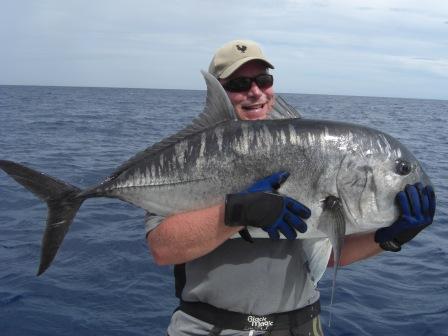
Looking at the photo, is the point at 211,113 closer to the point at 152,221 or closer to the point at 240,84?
the point at 240,84

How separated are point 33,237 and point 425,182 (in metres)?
6.98

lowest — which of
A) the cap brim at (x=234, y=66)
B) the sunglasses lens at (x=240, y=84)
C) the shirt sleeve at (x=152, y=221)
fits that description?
the shirt sleeve at (x=152, y=221)

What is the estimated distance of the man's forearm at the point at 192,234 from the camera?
3.09 m

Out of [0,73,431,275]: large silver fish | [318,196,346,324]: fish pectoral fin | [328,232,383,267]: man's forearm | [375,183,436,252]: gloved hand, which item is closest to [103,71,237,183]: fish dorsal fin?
[0,73,431,275]: large silver fish

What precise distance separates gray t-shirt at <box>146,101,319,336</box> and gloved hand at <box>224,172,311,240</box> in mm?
285

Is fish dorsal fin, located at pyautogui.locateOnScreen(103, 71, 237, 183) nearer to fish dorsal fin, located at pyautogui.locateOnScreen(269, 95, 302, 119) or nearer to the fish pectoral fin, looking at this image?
fish dorsal fin, located at pyautogui.locateOnScreen(269, 95, 302, 119)

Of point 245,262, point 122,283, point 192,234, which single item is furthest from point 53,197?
point 122,283

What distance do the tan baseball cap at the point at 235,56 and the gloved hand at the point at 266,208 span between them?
101 cm

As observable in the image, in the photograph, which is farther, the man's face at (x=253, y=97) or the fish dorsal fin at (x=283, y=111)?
A: the man's face at (x=253, y=97)

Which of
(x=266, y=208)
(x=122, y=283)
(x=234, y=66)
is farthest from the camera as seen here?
(x=122, y=283)

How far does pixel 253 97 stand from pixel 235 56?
330mm

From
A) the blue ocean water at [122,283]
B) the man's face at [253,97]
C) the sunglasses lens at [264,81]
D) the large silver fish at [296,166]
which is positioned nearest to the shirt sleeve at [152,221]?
the large silver fish at [296,166]

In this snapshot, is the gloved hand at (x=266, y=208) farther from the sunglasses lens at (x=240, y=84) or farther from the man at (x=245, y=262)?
the sunglasses lens at (x=240, y=84)

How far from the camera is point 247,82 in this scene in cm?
372
